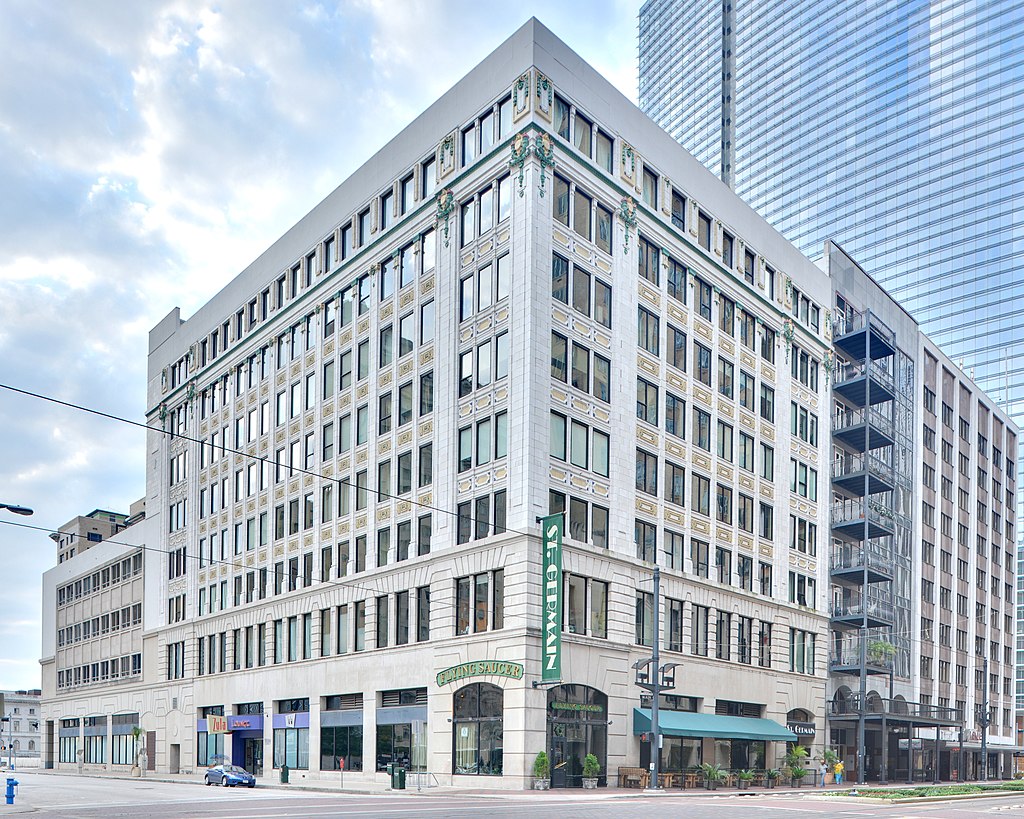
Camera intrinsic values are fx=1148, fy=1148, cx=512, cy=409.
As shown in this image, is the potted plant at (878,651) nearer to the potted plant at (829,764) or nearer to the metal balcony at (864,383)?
the potted plant at (829,764)

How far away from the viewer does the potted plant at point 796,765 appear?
2239 inches

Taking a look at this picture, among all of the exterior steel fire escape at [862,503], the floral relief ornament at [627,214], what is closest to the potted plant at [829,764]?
the exterior steel fire escape at [862,503]

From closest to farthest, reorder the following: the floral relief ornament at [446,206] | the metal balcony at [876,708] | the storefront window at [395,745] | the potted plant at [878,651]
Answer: the storefront window at [395,745] → the floral relief ornament at [446,206] → the metal balcony at [876,708] → the potted plant at [878,651]

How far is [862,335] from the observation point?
2820 inches

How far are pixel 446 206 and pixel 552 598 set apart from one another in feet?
62.7

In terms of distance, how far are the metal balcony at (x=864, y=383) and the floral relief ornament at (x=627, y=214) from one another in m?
22.9

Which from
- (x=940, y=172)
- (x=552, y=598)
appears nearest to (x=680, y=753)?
(x=552, y=598)

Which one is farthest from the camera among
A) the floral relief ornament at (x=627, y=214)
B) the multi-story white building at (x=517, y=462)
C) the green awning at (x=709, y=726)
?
the floral relief ornament at (x=627, y=214)

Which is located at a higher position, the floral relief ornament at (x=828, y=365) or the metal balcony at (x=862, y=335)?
the metal balcony at (x=862, y=335)

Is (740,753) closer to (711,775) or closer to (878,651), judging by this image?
(711,775)

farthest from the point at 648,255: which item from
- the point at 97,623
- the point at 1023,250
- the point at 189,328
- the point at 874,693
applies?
the point at 1023,250

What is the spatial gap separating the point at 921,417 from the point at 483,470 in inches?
1738

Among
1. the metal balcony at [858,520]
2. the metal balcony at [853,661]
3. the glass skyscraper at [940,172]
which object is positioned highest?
the glass skyscraper at [940,172]

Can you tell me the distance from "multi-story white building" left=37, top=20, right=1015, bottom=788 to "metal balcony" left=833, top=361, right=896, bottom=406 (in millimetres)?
2383
